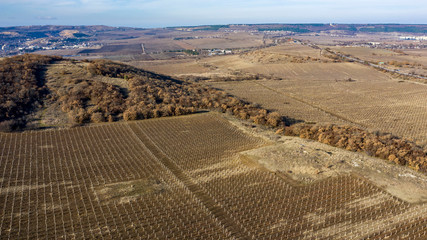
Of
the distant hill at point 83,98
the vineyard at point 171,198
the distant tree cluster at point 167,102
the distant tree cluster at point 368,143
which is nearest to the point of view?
the vineyard at point 171,198

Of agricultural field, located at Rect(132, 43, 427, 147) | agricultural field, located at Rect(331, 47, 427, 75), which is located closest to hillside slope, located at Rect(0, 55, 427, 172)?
agricultural field, located at Rect(132, 43, 427, 147)

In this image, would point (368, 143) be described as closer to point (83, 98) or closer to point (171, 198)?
point (171, 198)

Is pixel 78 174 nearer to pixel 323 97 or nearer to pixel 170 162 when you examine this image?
Result: pixel 170 162

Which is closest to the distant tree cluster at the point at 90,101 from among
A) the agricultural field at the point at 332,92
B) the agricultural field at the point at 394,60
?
the agricultural field at the point at 332,92

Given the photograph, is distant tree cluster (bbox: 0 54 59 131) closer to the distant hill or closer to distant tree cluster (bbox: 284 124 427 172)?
the distant hill

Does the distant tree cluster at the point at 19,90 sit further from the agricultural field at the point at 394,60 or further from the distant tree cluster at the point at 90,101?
the agricultural field at the point at 394,60

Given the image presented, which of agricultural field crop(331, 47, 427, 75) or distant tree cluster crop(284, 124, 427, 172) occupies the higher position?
agricultural field crop(331, 47, 427, 75)

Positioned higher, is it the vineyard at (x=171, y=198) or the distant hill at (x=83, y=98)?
the distant hill at (x=83, y=98)

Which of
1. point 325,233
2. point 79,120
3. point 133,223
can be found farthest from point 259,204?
point 79,120
